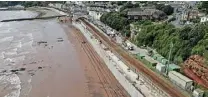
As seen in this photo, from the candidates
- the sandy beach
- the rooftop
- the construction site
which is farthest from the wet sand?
the rooftop

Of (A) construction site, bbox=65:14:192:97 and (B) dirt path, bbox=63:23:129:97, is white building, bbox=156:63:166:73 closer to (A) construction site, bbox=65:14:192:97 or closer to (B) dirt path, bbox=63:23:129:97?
(A) construction site, bbox=65:14:192:97

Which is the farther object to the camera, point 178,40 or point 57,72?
point 57,72

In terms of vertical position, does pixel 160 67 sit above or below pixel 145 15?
below

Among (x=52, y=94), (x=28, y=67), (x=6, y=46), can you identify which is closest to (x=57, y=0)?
(x=6, y=46)

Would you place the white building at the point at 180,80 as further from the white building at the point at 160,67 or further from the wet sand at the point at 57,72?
the wet sand at the point at 57,72

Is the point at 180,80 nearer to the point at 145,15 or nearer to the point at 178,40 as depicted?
the point at 178,40

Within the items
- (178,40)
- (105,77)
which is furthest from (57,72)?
(178,40)

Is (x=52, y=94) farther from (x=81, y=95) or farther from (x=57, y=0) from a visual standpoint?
(x=57, y=0)

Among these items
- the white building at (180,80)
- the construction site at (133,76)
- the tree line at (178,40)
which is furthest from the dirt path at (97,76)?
the tree line at (178,40)
